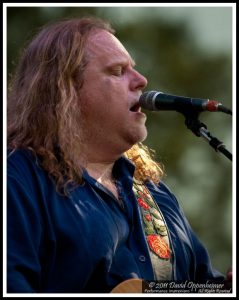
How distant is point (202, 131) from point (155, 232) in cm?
62

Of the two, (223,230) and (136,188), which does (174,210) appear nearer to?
(136,188)

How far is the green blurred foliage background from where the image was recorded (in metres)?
8.19

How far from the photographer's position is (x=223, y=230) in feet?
28.2

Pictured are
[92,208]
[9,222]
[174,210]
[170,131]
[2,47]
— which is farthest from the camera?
[170,131]

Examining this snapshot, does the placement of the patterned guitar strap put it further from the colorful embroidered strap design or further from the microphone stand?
the microphone stand

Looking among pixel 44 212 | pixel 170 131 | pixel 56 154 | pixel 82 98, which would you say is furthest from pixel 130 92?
pixel 170 131

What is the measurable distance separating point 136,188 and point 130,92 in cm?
45

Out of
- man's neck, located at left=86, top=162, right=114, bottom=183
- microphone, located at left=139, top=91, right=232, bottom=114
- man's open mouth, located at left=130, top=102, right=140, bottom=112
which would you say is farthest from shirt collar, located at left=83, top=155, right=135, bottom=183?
microphone, located at left=139, top=91, right=232, bottom=114

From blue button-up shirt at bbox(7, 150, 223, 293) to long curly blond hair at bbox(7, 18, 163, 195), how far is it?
0.09 m

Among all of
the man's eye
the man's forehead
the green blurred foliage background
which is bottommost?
the green blurred foliage background

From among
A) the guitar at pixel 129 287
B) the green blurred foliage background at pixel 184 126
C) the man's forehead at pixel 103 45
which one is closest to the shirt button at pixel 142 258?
the guitar at pixel 129 287

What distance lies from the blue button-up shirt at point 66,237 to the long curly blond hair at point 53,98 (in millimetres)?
87

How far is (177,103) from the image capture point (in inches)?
134

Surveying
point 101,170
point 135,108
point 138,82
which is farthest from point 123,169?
point 138,82
